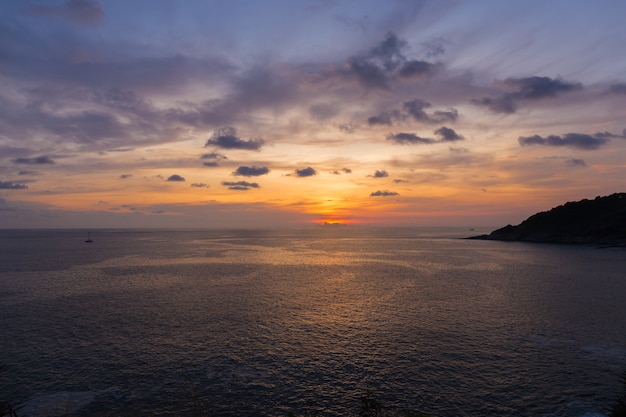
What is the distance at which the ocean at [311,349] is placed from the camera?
112ft

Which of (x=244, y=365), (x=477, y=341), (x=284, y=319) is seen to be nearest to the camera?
(x=244, y=365)

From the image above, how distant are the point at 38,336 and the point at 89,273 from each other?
68876 mm

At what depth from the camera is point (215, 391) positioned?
36.2 m

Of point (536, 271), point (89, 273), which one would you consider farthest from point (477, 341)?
point (89, 273)

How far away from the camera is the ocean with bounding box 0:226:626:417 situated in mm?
34156

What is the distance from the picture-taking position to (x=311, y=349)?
153 ft

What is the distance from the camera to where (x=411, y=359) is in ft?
142

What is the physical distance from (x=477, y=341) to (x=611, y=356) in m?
13.7

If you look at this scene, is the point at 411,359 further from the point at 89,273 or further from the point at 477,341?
the point at 89,273

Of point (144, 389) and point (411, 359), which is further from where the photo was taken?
point (411, 359)

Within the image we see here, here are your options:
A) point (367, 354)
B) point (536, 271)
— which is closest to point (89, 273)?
point (367, 354)

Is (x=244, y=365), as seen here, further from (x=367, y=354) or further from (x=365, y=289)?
(x=365, y=289)

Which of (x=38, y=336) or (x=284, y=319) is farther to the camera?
(x=284, y=319)

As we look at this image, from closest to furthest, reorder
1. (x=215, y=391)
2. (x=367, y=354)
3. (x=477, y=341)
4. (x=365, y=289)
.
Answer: (x=215, y=391), (x=367, y=354), (x=477, y=341), (x=365, y=289)
